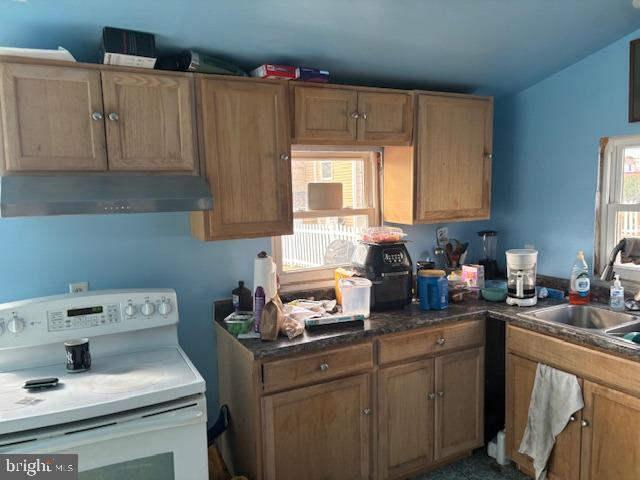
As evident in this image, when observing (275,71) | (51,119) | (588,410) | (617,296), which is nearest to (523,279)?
(617,296)

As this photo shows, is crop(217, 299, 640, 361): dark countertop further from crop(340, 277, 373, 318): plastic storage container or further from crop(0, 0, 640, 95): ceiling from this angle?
crop(0, 0, 640, 95): ceiling

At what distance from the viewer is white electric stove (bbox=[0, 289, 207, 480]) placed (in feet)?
4.97

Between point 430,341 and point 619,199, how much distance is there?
1.29 metres

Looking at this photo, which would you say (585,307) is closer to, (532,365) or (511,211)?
(532,365)

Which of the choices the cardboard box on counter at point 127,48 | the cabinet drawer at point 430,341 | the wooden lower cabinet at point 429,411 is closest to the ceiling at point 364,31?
the cardboard box on counter at point 127,48

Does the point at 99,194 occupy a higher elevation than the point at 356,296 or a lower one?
higher

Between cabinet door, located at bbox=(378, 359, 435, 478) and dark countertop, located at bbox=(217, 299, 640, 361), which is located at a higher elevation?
dark countertop, located at bbox=(217, 299, 640, 361)

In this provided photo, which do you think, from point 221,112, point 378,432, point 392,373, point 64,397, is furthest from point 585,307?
point 64,397

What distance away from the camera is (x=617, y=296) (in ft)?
7.82

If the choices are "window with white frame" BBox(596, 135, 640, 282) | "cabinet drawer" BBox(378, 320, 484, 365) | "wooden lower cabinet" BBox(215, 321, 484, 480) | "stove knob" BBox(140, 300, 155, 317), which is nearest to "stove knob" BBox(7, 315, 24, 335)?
"stove knob" BBox(140, 300, 155, 317)

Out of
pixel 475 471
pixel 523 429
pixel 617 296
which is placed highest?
pixel 617 296

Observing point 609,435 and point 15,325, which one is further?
point 609,435

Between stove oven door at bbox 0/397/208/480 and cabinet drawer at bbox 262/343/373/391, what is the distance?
14.6 inches

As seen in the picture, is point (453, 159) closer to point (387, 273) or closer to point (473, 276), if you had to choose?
point (473, 276)
